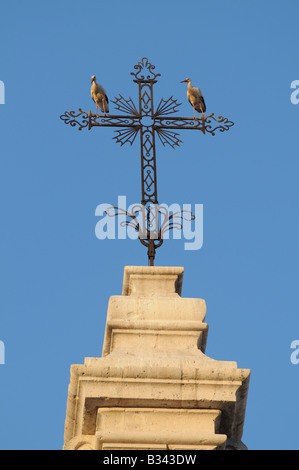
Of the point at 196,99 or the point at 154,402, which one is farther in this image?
the point at 196,99

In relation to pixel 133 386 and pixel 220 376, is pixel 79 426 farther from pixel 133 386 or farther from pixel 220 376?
pixel 220 376

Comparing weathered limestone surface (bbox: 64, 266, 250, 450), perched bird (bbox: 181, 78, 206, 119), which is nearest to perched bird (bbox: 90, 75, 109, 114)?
perched bird (bbox: 181, 78, 206, 119)

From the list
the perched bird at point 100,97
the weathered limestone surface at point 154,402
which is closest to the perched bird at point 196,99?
the perched bird at point 100,97

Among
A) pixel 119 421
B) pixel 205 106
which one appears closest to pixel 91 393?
pixel 119 421

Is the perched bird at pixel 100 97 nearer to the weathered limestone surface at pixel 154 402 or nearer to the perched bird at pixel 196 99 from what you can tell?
the perched bird at pixel 196 99

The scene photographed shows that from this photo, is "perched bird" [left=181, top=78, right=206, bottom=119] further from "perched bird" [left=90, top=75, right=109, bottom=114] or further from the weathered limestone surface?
the weathered limestone surface

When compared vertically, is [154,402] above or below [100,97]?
below

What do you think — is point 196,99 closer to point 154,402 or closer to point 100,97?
point 100,97

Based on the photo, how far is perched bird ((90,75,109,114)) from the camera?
456 inches

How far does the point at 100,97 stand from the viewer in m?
11.6

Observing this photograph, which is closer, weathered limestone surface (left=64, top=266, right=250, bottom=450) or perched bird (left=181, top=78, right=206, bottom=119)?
weathered limestone surface (left=64, top=266, right=250, bottom=450)

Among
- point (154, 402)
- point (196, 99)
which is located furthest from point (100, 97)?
point (154, 402)

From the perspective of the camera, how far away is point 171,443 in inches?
317
